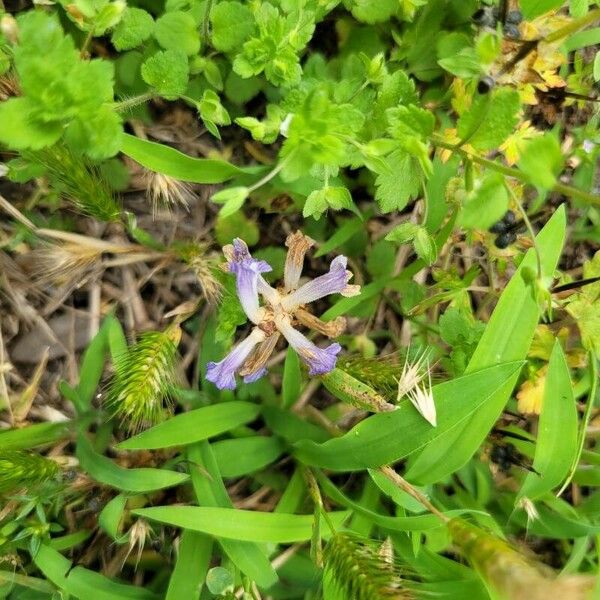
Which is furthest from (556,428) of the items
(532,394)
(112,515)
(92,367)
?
(92,367)

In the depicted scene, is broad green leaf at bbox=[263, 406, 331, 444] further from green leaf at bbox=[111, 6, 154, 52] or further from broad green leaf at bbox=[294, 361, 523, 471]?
green leaf at bbox=[111, 6, 154, 52]

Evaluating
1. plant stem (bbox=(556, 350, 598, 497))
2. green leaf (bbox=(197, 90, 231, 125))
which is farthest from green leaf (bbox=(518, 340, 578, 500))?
green leaf (bbox=(197, 90, 231, 125))

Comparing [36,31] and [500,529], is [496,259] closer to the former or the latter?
[500,529]

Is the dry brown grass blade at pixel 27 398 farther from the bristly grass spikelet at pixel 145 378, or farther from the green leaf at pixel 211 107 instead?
the green leaf at pixel 211 107

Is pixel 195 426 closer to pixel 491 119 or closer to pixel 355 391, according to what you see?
pixel 355 391

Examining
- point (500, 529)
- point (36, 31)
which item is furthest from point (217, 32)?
point (500, 529)

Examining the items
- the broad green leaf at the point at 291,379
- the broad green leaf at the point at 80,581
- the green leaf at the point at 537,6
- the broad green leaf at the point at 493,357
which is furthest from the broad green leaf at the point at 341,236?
the broad green leaf at the point at 80,581
